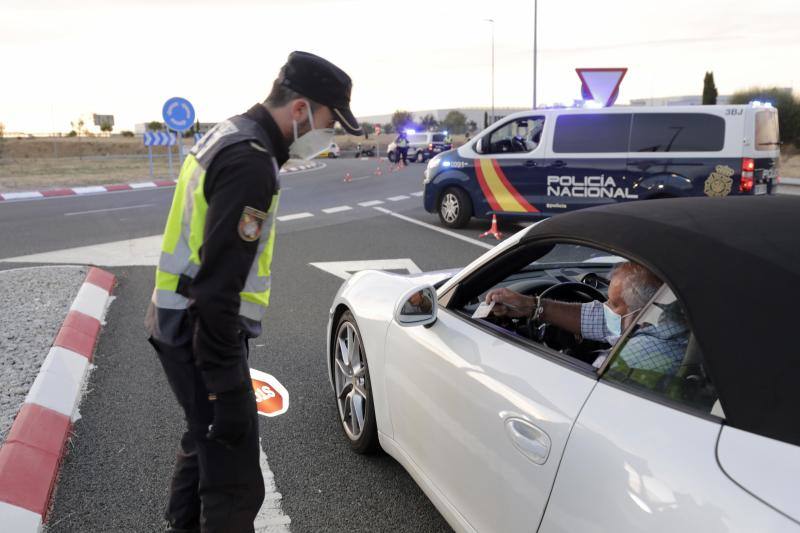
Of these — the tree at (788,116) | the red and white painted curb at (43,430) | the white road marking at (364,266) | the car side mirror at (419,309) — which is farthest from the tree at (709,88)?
the car side mirror at (419,309)

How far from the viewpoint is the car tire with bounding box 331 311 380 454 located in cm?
339

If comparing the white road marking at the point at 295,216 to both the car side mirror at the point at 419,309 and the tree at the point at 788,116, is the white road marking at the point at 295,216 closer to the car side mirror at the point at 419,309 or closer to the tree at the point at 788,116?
the car side mirror at the point at 419,309

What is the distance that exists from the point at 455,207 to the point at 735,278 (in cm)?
999

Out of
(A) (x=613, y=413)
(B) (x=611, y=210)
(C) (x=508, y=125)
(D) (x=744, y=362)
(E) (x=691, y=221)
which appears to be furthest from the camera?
(C) (x=508, y=125)

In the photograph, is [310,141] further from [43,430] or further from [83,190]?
[83,190]

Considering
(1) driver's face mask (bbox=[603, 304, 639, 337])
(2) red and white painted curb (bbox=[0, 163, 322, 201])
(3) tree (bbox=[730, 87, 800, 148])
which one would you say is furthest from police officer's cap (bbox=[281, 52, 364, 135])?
(3) tree (bbox=[730, 87, 800, 148])

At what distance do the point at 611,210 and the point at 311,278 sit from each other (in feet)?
18.9

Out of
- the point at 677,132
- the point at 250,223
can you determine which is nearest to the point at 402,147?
the point at 677,132

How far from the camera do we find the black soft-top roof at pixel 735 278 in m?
1.62

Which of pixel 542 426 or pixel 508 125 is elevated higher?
pixel 508 125

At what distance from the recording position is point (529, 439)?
6.71ft

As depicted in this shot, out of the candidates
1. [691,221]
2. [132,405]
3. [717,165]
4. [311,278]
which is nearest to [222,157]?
[691,221]

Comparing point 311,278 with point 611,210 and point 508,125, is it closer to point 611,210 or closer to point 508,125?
point 508,125

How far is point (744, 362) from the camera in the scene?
167 cm
